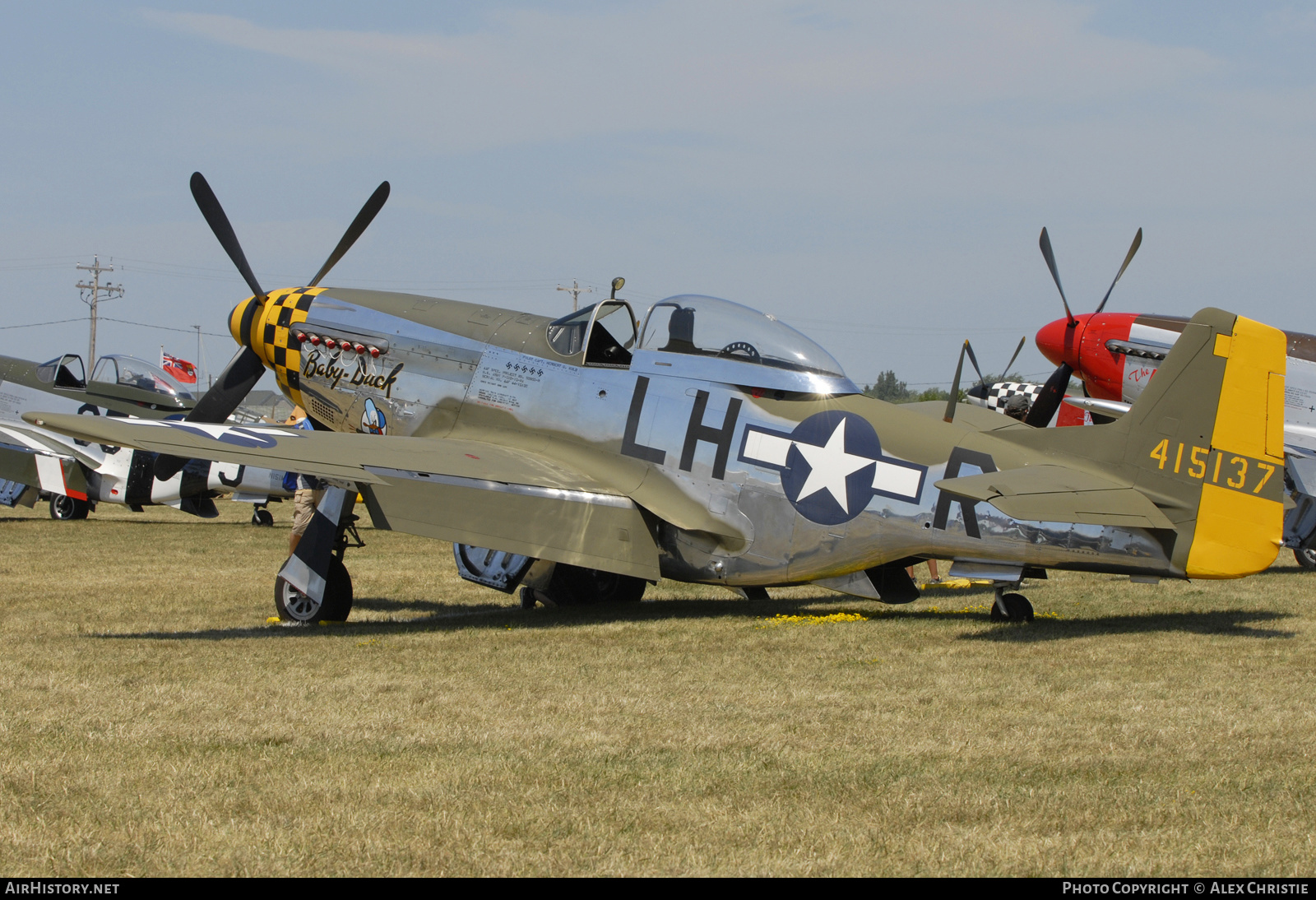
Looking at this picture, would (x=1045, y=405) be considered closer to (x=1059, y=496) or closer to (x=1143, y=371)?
(x=1143, y=371)

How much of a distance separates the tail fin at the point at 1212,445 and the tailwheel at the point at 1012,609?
123cm

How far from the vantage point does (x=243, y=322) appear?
480 inches

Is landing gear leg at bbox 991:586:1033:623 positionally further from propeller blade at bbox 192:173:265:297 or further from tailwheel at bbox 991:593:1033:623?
propeller blade at bbox 192:173:265:297

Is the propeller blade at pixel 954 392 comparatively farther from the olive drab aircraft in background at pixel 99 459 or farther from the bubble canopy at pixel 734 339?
the olive drab aircraft in background at pixel 99 459

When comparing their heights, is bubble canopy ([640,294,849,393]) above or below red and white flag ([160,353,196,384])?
above

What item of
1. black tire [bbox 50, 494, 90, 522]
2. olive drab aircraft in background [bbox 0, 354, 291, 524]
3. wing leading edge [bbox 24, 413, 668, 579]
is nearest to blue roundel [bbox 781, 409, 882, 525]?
wing leading edge [bbox 24, 413, 668, 579]

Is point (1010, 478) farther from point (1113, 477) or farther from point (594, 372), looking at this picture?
point (594, 372)

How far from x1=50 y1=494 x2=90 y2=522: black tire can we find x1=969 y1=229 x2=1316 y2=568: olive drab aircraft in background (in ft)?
52.4

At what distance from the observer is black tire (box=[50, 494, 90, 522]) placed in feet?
68.6

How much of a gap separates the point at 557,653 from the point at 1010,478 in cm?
318

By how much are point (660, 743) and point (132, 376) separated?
751 inches

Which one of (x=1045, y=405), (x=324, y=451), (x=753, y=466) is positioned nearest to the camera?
(x=324, y=451)

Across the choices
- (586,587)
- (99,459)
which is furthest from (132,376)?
(586,587)

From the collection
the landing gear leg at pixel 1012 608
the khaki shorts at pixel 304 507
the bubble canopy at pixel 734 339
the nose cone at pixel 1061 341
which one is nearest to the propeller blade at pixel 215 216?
the khaki shorts at pixel 304 507
